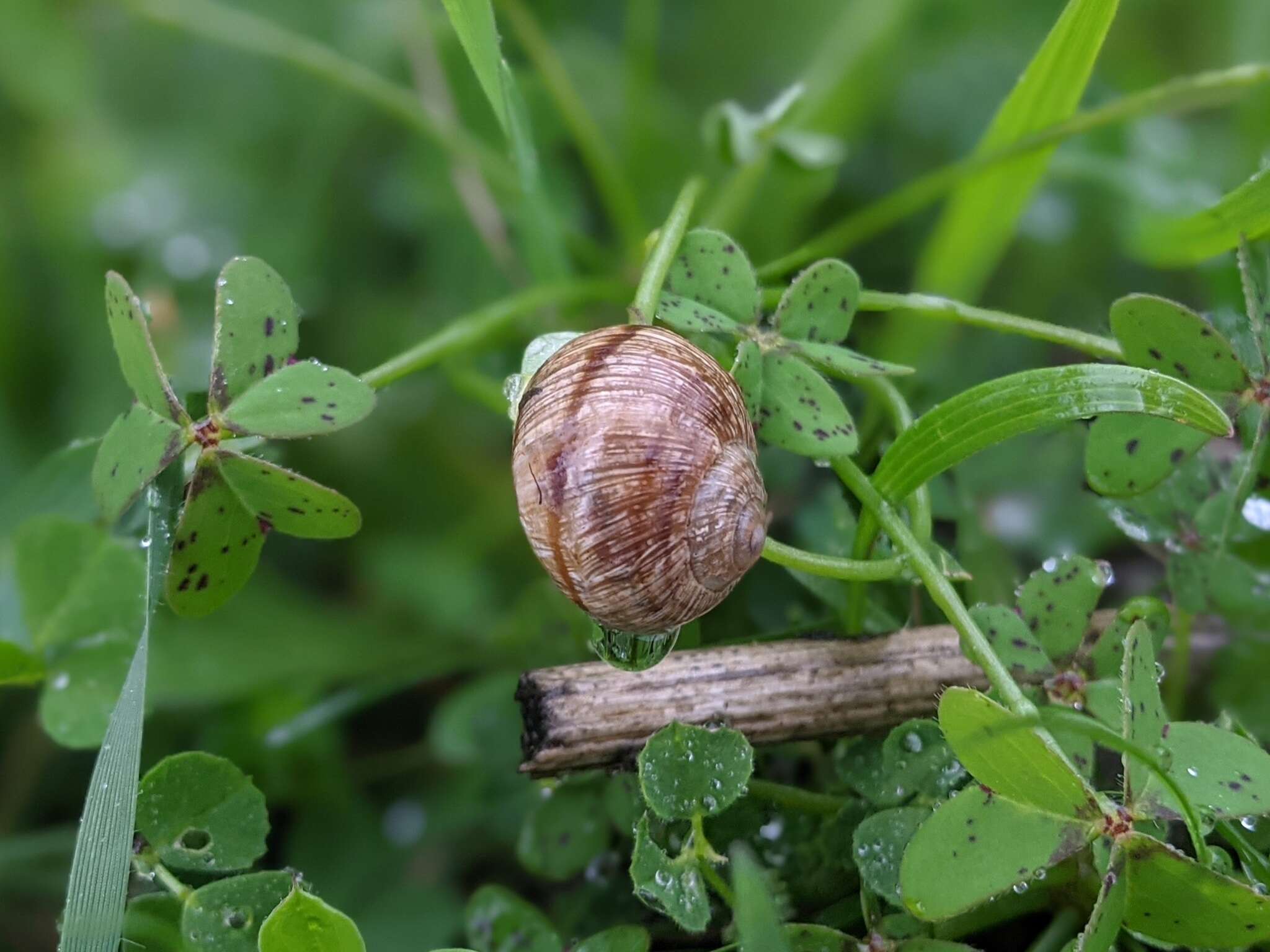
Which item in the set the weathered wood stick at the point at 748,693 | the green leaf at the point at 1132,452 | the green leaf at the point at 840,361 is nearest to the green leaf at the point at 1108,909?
the weathered wood stick at the point at 748,693

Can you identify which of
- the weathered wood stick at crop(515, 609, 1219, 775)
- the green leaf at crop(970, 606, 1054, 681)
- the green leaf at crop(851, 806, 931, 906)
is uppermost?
the green leaf at crop(970, 606, 1054, 681)

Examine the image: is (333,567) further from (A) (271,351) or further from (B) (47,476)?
(A) (271,351)

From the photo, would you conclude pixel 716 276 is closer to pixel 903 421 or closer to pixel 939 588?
pixel 903 421

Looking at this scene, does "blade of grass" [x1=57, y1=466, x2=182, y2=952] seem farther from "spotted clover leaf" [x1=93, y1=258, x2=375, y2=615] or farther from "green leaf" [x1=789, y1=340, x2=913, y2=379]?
"green leaf" [x1=789, y1=340, x2=913, y2=379]

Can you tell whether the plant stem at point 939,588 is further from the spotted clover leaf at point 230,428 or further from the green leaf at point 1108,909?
the spotted clover leaf at point 230,428

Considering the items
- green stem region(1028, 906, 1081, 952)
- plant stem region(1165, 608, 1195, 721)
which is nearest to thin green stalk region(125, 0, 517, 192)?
plant stem region(1165, 608, 1195, 721)

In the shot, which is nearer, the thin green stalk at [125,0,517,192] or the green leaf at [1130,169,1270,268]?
the green leaf at [1130,169,1270,268]

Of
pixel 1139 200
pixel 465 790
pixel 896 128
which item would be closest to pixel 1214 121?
pixel 1139 200
